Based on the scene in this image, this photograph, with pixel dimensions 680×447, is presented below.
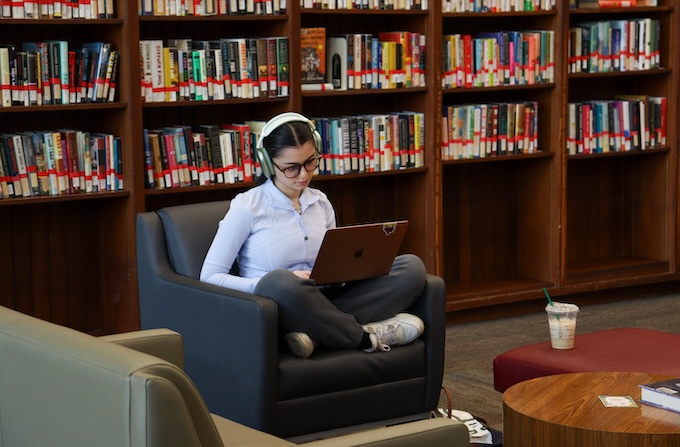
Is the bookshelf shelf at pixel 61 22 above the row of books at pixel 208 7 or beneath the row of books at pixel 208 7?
beneath

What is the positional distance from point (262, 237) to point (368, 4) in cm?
183

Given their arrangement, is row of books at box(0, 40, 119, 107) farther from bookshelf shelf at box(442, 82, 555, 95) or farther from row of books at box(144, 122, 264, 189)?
bookshelf shelf at box(442, 82, 555, 95)

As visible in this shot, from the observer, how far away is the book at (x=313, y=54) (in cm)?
495

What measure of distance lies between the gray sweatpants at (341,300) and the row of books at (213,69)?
136cm

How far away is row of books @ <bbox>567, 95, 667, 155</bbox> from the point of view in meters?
5.78

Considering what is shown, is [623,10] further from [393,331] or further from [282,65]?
[393,331]

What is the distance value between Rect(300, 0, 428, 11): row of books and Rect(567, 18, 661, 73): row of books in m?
0.93

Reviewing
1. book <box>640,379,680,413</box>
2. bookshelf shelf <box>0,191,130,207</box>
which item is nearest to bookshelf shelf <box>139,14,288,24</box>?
bookshelf shelf <box>0,191,130,207</box>

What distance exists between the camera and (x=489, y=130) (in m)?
5.49

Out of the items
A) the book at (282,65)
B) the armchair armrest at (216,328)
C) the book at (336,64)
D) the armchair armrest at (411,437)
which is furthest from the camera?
the book at (336,64)

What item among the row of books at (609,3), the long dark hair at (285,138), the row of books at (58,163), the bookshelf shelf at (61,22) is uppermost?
the row of books at (609,3)

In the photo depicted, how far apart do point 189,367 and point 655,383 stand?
1.49 m

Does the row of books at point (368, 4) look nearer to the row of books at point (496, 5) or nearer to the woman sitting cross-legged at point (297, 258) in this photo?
the row of books at point (496, 5)

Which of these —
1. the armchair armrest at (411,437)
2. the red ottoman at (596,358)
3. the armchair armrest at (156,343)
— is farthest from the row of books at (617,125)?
the armchair armrest at (411,437)
